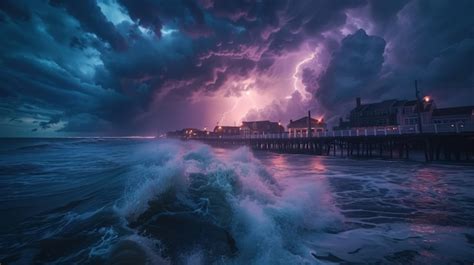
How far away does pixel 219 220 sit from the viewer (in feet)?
19.0

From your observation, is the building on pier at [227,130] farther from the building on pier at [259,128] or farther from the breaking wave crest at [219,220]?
the breaking wave crest at [219,220]

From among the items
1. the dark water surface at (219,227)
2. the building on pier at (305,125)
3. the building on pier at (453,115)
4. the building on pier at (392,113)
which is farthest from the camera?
the building on pier at (305,125)

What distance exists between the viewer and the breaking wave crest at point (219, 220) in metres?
4.52

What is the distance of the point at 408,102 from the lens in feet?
175

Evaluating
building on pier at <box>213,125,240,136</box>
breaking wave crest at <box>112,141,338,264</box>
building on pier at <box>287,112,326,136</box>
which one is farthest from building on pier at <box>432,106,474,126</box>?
building on pier at <box>213,125,240,136</box>

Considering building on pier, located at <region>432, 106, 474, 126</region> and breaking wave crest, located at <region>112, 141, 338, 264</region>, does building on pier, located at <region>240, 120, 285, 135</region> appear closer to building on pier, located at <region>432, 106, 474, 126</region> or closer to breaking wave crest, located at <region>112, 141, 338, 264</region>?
building on pier, located at <region>432, 106, 474, 126</region>

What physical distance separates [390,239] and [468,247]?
5.30 ft

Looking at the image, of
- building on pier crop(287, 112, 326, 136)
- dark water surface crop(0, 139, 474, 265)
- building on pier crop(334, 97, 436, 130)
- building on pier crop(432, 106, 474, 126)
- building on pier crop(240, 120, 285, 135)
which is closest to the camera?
dark water surface crop(0, 139, 474, 265)

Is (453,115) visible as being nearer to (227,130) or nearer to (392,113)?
(392,113)

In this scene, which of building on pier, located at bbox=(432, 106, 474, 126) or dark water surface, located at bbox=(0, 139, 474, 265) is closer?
dark water surface, located at bbox=(0, 139, 474, 265)

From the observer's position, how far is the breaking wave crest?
4516 mm

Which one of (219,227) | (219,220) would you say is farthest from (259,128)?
(219,227)

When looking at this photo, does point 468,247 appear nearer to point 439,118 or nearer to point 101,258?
point 101,258

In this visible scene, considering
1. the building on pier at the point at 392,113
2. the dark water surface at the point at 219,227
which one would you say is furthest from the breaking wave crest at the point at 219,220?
the building on pier at the point at 392,113
